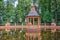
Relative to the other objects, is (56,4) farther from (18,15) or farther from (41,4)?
(18,15)

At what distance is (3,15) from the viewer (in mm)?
10344

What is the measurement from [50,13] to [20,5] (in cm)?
171

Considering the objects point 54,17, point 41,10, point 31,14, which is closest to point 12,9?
point 41,10

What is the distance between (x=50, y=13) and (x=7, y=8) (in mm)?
2379

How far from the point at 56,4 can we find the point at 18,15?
215cm

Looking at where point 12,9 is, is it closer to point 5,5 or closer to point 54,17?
point 5,5

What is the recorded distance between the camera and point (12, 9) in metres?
10.4

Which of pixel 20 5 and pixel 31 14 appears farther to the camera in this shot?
pixel 20 5

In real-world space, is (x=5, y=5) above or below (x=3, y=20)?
above

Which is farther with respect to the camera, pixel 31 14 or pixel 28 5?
→ pixel 28 5

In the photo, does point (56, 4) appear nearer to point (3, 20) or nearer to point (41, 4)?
point (41, 4)

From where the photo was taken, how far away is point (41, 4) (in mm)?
10555

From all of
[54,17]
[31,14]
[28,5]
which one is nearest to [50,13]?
[54,17]

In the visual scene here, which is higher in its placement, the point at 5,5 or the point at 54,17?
the point at 5,5
